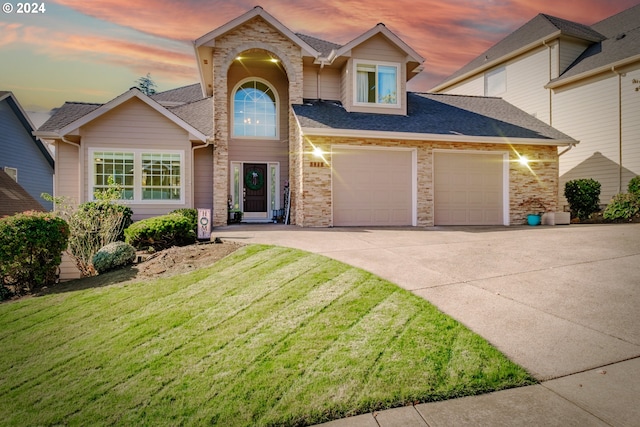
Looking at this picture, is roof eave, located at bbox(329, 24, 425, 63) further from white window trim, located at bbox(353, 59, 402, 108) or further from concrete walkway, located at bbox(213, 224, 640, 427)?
concrete walkway, located at bbox(213, 224, 640, 427)

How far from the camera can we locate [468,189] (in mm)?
13344

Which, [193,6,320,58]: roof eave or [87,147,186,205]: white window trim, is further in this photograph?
[193,6,320,58]: roof eave

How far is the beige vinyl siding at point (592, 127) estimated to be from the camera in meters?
14.7

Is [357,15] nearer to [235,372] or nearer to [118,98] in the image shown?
[118,98]

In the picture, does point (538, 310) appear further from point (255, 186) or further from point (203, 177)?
point (255, 186)

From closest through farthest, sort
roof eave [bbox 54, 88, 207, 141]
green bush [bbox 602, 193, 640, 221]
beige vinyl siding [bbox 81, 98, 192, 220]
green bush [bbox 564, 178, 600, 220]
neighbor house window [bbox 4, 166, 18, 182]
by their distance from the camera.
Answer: roof eave [bbox 54, 88, 207, 141], beige vinyl siding [bbox 81, 98, 192, 220], green bush [bbox 602, 193, 640, 221], green bush [bbox 564, 178, 600, 220], neighbor house window [bbox 4, 166, 18, 182]

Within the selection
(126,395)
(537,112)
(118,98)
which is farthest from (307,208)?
(537,112)

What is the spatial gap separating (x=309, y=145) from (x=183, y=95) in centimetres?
1175

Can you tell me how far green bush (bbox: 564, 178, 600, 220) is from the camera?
14.1 meters

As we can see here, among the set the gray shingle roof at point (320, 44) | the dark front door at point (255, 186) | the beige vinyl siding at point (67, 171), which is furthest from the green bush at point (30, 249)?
the gray shingle roof at point (320, 44)

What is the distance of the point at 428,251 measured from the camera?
7.28m

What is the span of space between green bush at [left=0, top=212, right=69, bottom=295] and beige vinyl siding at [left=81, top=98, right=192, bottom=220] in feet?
15.2

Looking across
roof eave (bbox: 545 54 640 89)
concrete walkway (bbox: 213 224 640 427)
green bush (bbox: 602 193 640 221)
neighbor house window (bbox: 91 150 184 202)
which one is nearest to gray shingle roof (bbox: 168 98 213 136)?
neighbor house window (bbox: 91 150 184 202)

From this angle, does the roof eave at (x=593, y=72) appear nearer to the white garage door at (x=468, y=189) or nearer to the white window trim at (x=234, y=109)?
the white garage door at (x=468, y=189)
